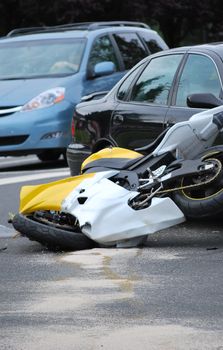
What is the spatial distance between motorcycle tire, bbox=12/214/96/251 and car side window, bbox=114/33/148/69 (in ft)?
26.4

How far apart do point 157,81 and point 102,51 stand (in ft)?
19.6

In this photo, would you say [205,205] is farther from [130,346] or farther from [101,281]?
[130,346]

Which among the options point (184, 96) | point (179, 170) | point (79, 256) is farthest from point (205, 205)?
point (184, 96)

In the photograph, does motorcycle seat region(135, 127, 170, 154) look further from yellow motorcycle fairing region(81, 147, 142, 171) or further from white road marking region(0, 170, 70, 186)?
white road marking region(0, 170, 70, 186)

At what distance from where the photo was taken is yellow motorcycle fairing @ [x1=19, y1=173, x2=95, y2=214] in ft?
27.9

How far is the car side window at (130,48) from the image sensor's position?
16373mm

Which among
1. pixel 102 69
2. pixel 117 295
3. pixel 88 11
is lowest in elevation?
pixel 88 11

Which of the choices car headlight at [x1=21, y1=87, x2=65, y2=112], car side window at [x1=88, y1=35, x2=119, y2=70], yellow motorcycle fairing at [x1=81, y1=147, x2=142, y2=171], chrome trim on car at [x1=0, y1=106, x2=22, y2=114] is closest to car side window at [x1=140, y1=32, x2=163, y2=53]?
car side window at [x1=88, y1=35, x2=119, y2=70]

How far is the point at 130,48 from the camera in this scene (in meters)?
16.6

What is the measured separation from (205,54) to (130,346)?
15.4 feet

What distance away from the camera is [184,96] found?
987cm

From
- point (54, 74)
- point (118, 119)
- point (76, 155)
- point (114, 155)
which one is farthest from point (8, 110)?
point (114, 155)

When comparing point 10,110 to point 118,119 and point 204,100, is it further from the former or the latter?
point 204,100

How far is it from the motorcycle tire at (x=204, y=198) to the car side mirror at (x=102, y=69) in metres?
6.56
